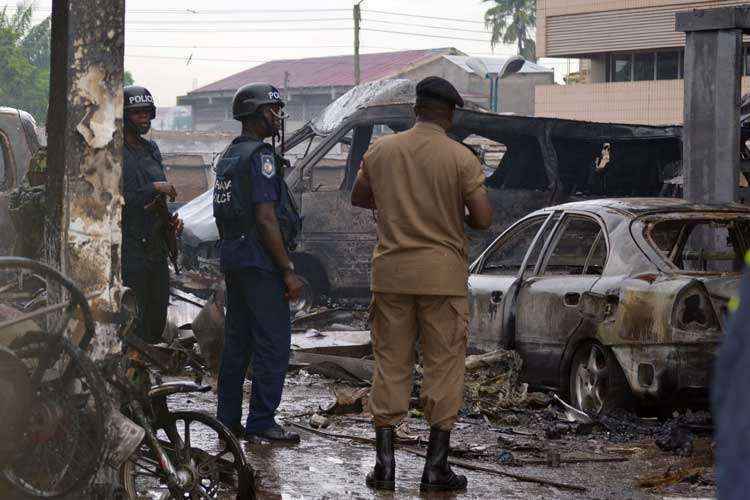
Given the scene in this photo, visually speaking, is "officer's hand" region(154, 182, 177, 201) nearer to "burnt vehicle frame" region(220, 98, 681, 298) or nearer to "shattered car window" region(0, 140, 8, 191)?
"shattered car window" region(0, 140, 8, 191)

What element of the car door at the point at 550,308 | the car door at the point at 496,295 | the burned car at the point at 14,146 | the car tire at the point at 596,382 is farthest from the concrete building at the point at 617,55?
the car tire at the point at 596,382

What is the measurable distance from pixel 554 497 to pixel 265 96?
7.80 ft

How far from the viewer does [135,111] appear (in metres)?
6.48

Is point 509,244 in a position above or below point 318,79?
below

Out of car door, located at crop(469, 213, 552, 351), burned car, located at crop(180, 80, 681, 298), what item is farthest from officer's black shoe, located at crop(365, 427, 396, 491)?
burned car, located at crop(180, 80, 681, 298)

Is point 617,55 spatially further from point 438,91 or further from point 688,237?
point 438,91

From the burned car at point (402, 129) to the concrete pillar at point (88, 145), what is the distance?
9.06 m

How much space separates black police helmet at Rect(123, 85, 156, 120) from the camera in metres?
6.44

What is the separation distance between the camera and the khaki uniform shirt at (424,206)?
5387 mm

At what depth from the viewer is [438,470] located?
17.7 feet

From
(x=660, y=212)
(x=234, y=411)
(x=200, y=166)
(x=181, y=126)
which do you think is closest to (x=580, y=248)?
(x=660, y=212)

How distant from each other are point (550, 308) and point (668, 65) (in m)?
33.5

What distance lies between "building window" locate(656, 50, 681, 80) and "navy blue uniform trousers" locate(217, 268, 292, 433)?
113ft

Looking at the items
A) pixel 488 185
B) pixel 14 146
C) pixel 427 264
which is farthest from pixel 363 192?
pixel 488 185
